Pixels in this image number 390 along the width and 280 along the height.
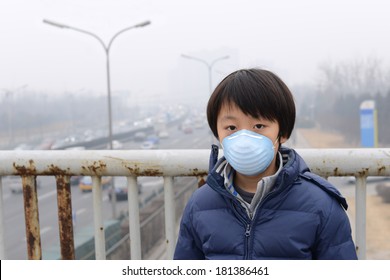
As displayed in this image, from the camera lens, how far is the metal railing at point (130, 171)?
1.49m

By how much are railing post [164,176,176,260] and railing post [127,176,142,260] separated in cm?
10

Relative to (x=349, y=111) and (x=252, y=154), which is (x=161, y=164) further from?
(x=349, y=111)

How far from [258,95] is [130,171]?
0.60 metres

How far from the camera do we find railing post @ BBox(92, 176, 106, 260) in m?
1.64

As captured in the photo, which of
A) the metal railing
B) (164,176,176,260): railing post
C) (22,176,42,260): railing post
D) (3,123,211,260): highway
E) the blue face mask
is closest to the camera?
the blue face mask

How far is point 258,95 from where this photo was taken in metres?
1.19

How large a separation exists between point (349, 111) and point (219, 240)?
92.8ft

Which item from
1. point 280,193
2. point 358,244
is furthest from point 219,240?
point 358,244

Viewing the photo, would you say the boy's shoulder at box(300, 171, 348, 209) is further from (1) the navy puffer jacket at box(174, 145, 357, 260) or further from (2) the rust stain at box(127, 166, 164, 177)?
(2) the rust stain at box(127, 166, 164, 177)

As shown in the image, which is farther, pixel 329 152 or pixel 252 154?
pixel 329 152

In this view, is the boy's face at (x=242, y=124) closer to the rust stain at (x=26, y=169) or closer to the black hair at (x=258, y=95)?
the black hair at (x=258, y=95)

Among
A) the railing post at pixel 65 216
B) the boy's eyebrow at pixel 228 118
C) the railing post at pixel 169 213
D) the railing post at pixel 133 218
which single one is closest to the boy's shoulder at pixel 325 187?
the boy's eyebrow at pixel 228 118

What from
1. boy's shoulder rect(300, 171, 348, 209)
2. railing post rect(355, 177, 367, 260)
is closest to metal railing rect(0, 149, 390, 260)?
railing post rect(355, 177, 367, 260)
